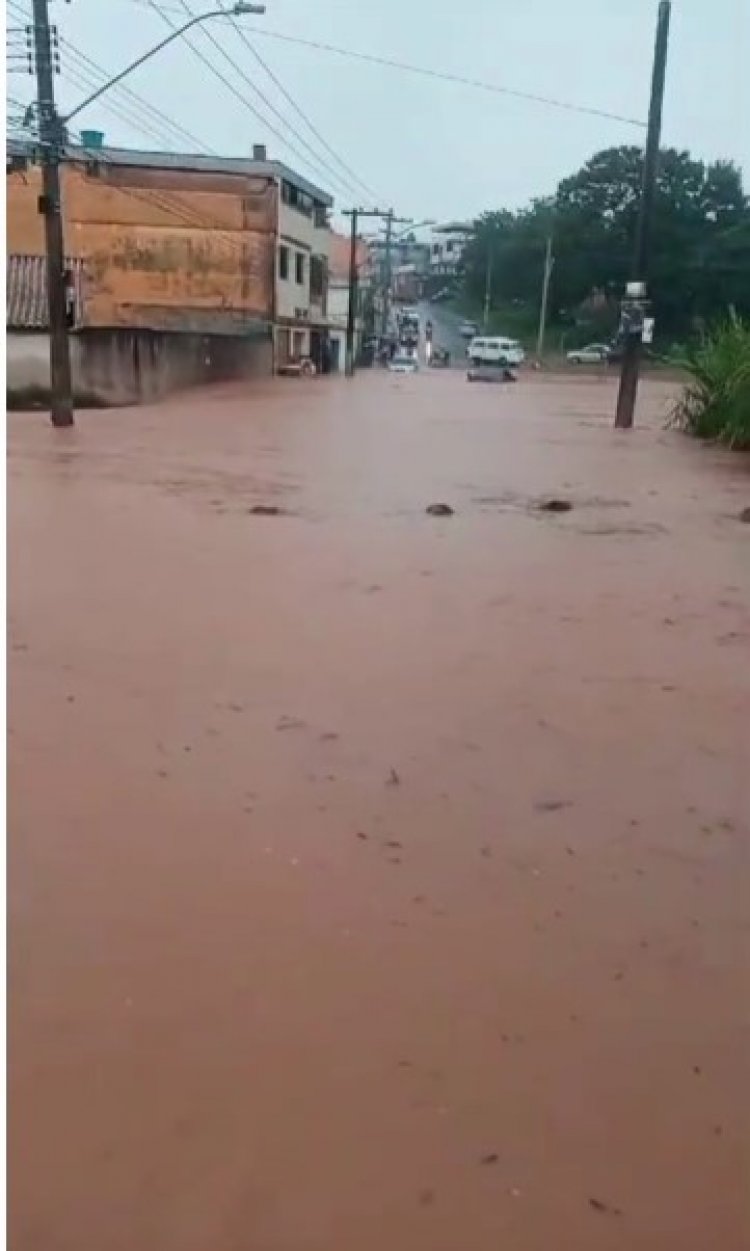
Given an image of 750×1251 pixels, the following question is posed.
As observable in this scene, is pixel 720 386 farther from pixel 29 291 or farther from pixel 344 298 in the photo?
pixel 344 298

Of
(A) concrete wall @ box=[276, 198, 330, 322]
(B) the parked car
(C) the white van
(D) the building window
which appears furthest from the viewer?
(C) the white van

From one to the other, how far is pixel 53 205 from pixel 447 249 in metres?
59.2

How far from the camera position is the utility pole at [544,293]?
38.0 meters

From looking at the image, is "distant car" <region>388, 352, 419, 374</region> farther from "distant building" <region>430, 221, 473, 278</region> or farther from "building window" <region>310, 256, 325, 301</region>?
"distant building" <region>430, 221, 473, 278</region>

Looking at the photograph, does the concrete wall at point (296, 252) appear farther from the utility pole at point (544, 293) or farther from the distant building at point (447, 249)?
the distant building at point (447, 249)

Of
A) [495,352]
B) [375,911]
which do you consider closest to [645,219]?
[375,911]

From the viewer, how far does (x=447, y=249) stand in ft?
230

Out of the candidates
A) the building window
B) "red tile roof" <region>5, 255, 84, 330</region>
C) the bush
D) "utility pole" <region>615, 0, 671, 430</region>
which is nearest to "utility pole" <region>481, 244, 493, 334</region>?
the building window

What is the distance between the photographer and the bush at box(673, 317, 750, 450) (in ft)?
45.6

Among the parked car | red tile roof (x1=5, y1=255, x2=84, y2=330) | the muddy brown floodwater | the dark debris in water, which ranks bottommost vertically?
the parked car

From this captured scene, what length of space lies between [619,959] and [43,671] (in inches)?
97.7

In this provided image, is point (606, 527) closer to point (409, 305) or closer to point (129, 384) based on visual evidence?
point (129, 384)

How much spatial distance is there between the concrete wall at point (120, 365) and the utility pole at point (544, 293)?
14.1 metres

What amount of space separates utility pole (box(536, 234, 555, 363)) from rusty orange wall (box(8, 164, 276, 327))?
1156 cm
